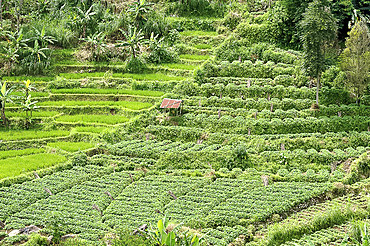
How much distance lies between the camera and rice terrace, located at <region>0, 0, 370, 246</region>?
1498cm

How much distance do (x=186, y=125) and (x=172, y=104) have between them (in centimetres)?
127

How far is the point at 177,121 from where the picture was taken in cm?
2305

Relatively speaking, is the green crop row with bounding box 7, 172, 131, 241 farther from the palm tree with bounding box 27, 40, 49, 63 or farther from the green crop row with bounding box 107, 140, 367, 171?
the palm tree with bounding box 27, 40, 49, 63

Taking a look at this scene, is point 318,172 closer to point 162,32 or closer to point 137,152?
point 137,152

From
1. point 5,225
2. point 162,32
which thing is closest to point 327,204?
point 5,225

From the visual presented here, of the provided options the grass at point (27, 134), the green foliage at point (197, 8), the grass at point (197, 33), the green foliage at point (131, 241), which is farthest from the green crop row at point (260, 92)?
the green foliage at point (131, 241)

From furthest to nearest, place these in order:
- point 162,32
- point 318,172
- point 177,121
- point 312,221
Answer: point 162,32
point 177,121
point 318,172
point 312,221

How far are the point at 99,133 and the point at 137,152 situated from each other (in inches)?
103

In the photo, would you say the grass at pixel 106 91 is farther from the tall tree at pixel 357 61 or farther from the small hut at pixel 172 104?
the tall tree at pixel 357 61

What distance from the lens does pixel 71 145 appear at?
21047mm

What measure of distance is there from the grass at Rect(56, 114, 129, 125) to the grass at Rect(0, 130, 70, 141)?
1.23 metres

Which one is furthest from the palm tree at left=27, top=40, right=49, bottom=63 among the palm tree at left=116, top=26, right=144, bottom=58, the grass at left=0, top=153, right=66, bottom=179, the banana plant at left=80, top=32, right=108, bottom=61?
the grass at left=0, top=153, right=66, bottom=179

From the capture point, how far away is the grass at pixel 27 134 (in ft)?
70.7

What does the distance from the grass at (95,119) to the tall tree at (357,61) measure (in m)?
11.1
